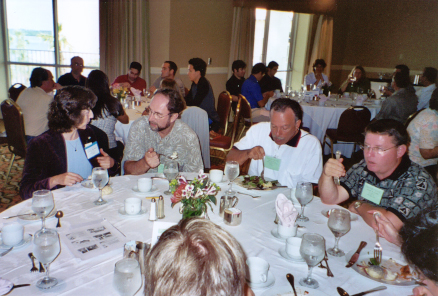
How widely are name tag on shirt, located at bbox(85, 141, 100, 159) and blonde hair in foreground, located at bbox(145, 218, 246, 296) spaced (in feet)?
5.50

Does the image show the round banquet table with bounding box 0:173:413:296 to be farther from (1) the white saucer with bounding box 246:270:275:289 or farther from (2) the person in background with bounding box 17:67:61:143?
(2) the person in background with bounding box 17:67:61:143

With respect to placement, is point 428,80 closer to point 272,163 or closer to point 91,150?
point 272,163

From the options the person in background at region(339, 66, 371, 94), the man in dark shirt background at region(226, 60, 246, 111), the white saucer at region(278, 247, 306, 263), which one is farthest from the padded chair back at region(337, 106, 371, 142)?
the white saucer at region(278, 247, 306, 263)

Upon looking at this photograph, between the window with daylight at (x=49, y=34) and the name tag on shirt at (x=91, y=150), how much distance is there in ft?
18.8

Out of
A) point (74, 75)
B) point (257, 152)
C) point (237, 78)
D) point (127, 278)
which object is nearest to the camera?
point (127, 278)

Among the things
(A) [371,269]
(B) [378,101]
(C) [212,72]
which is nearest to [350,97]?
(B) [378,101]

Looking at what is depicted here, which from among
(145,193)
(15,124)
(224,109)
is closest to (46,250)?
(145,193)

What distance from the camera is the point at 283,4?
8.43 m

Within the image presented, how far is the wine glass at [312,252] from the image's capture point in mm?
1184

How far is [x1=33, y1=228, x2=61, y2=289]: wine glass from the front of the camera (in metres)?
1.10

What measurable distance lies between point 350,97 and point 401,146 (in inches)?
211

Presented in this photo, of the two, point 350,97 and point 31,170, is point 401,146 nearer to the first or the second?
point 31,170

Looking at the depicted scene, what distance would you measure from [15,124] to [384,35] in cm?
974

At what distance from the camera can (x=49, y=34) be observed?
7.04m
